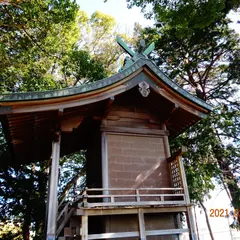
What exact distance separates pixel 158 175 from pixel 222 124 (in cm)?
629

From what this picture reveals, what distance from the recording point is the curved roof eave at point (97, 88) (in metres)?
5.23

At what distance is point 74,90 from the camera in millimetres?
5859

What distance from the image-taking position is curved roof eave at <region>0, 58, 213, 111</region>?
523cm

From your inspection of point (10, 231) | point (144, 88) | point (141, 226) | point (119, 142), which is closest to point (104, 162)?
point (119, 142)

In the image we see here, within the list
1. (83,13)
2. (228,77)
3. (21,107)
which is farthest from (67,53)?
(228,77)

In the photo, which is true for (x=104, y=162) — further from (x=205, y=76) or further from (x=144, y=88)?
(x=205, y=76)

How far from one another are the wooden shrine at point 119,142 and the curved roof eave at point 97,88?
2 cm

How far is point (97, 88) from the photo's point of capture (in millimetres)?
6109

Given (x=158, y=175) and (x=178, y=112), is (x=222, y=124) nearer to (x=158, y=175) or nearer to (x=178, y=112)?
(x=178, y=112)

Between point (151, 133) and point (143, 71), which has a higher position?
point (143, 71)

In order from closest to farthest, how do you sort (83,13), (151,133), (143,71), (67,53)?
(143,71) < (151,133) < (67,53) < (83,13)

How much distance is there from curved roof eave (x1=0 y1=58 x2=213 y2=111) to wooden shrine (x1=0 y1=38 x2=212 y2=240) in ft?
0.07

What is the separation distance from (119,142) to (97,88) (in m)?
1.74

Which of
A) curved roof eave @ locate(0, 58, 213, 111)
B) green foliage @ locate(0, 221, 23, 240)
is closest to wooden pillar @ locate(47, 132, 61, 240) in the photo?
curved roof eave @ locate(0, 58, 213, 111)
